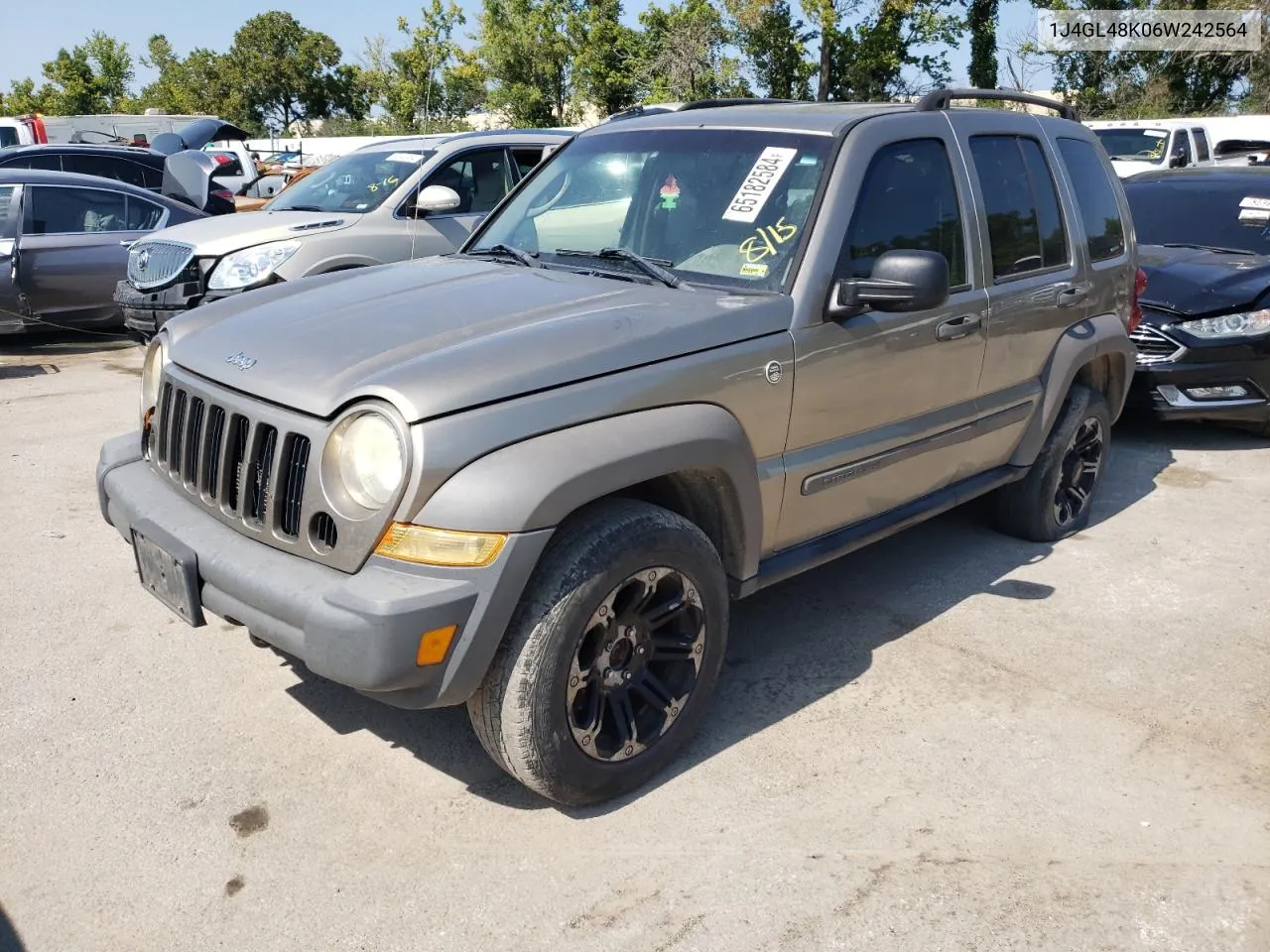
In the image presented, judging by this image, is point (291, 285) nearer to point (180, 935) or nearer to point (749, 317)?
point (749, 317)

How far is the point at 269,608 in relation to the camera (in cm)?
277

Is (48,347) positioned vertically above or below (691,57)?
below

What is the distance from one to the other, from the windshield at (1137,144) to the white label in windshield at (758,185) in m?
13.6

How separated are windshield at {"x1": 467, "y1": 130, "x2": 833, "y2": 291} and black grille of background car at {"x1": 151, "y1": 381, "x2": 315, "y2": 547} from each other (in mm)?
1320

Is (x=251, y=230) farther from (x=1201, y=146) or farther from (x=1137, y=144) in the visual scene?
(x=1201, y=146)

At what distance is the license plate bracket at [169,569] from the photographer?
2.99 m

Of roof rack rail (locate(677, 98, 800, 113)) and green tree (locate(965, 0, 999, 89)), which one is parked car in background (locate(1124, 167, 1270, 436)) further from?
green tree (locate(965, 0, 999, 89))

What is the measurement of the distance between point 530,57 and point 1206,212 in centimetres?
3058

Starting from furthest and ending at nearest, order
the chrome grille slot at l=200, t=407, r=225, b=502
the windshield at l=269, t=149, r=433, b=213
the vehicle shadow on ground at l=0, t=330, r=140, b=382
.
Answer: the vehicle shadow on ground at l=0, t=330, r=140, b=382 → the windshield at l=269, t=149, r=433, b=213 → the chrome grille slot at l=200, t=407, r=225, b=502

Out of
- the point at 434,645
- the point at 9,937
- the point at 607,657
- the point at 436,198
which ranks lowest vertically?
the point at 9,937

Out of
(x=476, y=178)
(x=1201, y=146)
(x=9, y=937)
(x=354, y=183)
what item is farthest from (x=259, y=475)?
(x=1201, y=146)

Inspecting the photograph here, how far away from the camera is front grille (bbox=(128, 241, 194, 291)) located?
768cm

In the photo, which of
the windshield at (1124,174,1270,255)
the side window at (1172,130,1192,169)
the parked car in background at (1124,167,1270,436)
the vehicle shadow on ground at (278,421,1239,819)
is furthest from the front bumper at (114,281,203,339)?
the side window at (1172,130,1192,169)

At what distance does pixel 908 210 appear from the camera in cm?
395
